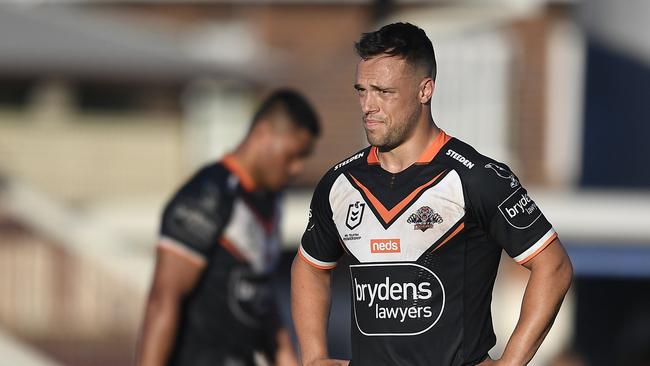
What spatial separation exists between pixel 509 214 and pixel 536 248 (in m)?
0.14

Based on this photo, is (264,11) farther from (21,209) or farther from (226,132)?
(21,209)

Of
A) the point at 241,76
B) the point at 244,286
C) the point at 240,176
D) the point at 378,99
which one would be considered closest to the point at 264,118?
the point at 240,176

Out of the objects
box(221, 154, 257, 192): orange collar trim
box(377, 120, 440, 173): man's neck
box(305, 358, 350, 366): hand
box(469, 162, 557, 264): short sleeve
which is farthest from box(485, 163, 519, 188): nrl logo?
box(221, 154, 257, 192): orange collar trim

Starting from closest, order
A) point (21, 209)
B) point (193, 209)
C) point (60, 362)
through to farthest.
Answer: point (193, 209), point (60, 362), point (21, 209)

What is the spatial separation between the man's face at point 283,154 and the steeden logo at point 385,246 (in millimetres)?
2126

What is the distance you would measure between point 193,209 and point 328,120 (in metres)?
10.8

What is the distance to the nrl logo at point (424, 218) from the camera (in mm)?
4859

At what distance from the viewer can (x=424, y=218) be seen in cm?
488

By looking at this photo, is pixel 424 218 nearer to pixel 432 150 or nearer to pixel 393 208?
pixel 393 208

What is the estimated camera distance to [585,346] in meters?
15.8

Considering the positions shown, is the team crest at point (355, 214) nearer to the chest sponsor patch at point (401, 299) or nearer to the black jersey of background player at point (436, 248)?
the black jersey of background player at point (436, 248)

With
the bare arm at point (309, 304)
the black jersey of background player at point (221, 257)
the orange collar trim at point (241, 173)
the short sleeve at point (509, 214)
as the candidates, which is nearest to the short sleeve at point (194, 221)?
the black jersey of background player at point (221, 257)

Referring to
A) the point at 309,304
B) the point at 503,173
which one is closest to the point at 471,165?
the point at 503,173

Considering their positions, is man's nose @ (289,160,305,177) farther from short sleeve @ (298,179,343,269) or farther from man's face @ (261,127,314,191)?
short sleeve @ (298,179,343,269)
